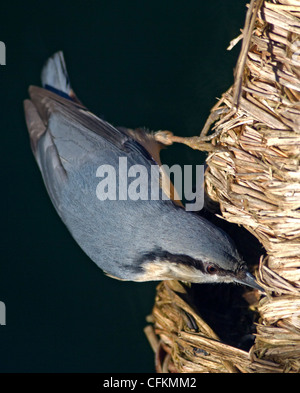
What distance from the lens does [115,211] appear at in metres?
2.44

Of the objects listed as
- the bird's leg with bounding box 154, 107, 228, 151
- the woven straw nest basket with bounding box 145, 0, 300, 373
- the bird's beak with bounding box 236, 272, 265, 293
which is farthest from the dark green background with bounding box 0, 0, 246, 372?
the bird's beak with bounding box 236, 272, 265, 293

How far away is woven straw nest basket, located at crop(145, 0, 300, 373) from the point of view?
1.80 metres

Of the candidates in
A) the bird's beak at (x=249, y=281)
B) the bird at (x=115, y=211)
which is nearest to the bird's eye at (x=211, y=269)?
the bird at (x=115, y=211)

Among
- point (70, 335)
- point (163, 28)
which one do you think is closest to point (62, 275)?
point (70, 335)

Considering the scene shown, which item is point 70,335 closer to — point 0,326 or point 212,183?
point 0,326

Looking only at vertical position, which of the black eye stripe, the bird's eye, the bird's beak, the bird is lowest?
the bird's beak

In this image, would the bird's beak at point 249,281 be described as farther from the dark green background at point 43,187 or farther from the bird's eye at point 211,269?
the dark green background at point 43,187

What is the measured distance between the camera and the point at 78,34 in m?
2.68

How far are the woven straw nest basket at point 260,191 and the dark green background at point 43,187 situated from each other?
299 mm

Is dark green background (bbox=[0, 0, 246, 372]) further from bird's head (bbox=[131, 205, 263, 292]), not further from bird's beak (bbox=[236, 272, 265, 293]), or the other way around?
bird's beak (bbox=[236, 272, 265, 293])

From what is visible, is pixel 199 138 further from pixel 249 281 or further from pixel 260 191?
pixel 249 281

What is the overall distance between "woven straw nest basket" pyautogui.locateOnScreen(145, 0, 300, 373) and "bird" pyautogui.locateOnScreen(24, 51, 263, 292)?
136 millimetres

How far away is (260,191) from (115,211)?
0.69 m

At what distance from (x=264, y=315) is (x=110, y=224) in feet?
2.46
